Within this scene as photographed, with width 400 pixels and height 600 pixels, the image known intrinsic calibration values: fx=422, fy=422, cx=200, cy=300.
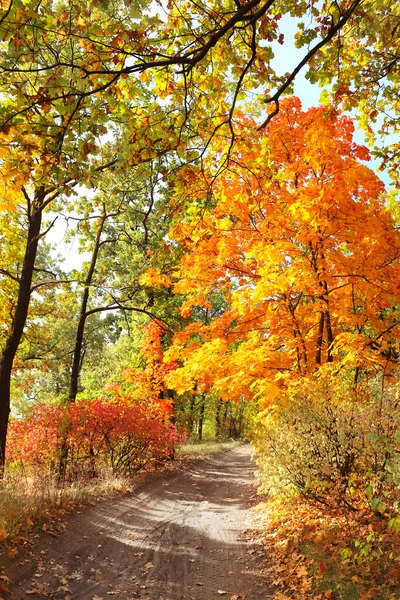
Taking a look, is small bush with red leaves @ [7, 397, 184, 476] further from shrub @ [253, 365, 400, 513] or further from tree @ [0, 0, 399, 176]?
tree @ [0, 0, 399, 176]

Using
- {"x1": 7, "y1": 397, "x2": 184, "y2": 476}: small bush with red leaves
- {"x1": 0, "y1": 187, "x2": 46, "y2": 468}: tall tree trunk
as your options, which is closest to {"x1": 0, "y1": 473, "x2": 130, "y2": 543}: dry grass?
{"x1": 7, "y1": 397, "x2": 184, "y2": 476}: small bush with red leaves

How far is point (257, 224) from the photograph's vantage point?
29.2 feet

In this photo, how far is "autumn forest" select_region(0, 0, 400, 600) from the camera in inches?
167

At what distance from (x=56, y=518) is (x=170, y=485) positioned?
6921 mm

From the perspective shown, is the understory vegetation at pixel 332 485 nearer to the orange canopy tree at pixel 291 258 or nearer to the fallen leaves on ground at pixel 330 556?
the fallen leaves on ground at pixel 330 556

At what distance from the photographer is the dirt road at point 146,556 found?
18.0ft

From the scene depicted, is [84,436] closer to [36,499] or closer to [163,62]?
[36,499]

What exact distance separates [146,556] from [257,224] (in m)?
6.44

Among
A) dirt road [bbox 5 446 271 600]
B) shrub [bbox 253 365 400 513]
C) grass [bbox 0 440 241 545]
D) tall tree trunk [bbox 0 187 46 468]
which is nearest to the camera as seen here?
dirt road [bbox 5 446 271 600]

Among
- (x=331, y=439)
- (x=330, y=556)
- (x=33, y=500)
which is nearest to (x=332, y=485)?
(x=331, y=439)

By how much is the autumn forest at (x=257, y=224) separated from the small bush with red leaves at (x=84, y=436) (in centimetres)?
6

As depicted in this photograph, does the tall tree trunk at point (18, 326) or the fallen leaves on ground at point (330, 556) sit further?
the tall tree trunk at point (18, 326)

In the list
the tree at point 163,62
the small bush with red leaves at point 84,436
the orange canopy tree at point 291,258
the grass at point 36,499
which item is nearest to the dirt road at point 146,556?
the grass at point 36,499

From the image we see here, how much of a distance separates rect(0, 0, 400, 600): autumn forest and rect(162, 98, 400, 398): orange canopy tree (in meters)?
0.05
